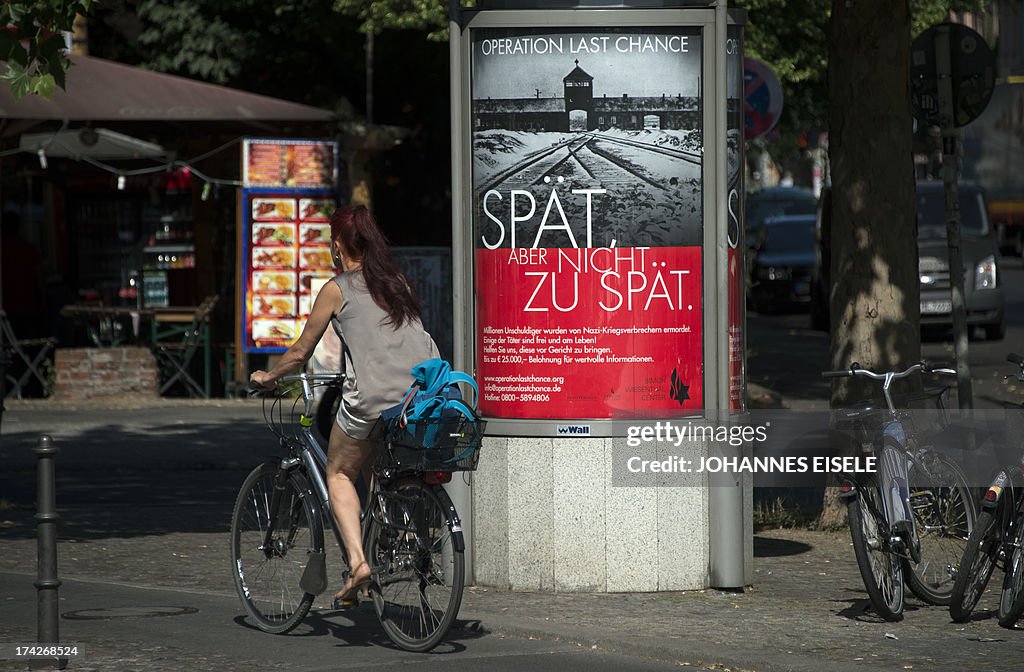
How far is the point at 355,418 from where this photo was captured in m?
7.01

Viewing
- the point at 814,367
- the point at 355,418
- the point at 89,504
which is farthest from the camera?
the point at 814,367

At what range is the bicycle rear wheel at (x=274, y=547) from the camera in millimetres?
7242

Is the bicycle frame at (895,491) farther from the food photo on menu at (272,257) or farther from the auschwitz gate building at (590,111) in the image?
the food photo on menu at (272,257)

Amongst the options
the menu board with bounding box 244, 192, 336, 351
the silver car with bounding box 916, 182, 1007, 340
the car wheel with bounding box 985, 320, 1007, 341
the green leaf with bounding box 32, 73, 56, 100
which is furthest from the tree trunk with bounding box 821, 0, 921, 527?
the car wheel with bounding box 985, 320, 1007, 341

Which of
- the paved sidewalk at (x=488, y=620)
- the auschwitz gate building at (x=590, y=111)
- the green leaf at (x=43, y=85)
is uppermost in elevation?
the green leaf at (x=43, y=85)

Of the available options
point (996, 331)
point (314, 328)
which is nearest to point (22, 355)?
point (314, 328)

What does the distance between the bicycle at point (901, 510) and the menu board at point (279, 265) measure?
10.6 metres

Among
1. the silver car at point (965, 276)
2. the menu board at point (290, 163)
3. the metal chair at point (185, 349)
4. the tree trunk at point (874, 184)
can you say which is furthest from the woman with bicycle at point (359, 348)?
the silver car at point (965, 276)

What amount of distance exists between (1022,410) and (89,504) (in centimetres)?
617

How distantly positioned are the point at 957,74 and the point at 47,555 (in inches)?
251

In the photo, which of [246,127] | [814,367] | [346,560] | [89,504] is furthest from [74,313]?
[346,560]

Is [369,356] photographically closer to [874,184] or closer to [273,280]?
[874,184]

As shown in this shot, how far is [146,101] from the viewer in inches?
661

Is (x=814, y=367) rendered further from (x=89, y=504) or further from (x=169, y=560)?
(x=169, y=560)
